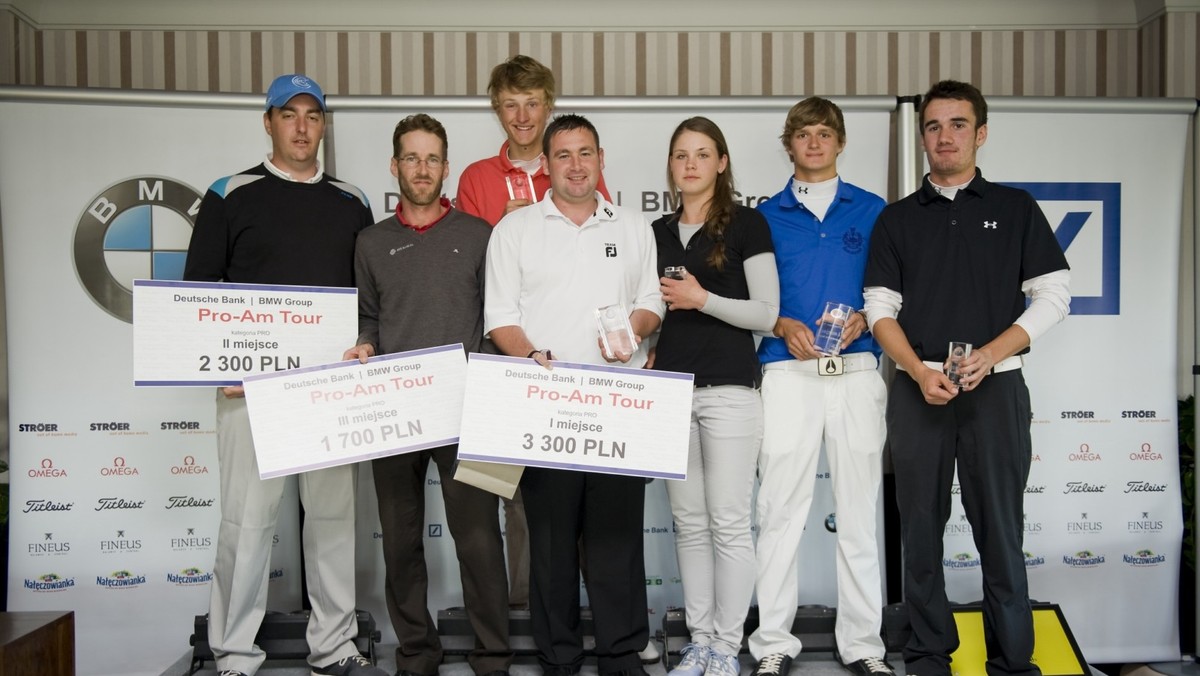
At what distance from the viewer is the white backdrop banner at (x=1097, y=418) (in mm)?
3518

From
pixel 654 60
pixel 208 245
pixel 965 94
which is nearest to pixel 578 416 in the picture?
pixel 208 245

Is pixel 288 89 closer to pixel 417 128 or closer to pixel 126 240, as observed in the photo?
pixel 417 128

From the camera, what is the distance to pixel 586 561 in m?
2.65

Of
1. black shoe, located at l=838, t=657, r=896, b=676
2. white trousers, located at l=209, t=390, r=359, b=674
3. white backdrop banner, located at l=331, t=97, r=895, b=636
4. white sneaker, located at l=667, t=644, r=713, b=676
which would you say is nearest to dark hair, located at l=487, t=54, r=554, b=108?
white backdrop banner, located at l=331, t=97, r=895, b=636

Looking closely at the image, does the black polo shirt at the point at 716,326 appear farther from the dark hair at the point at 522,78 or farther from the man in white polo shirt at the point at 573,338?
the dark hair at the point at 522,78

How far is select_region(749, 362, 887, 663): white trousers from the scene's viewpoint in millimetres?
2736

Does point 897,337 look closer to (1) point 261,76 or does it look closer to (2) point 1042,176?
(2) point 1042,176

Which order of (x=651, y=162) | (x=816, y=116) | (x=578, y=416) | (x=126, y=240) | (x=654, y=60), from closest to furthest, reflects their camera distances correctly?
(x=578, y=416) → (x=816, y=116) → (x=126, y=240) → (x=651, y=162) → (x=654, y=60)

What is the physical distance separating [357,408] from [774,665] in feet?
5.01

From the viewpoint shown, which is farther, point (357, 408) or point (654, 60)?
point (654, 60)

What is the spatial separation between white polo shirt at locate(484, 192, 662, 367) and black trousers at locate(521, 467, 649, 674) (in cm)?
39

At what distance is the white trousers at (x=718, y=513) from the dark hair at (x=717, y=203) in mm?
424

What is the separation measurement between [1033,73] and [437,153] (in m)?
3.12

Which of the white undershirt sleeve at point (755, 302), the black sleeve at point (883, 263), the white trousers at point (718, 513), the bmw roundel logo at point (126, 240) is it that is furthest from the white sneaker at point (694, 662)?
the bmw roundel logo at point (126, 240)
